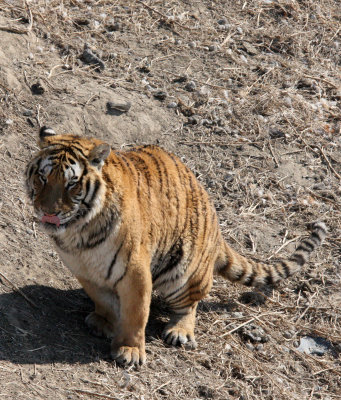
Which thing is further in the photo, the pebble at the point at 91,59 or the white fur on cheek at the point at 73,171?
the pebble at the point at 91,59

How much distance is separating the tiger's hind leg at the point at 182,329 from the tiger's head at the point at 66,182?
1.46m

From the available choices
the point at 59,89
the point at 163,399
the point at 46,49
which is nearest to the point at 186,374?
the point at 163,399

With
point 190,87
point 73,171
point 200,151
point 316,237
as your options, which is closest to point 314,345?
point 316,237

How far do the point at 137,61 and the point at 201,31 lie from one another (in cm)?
129

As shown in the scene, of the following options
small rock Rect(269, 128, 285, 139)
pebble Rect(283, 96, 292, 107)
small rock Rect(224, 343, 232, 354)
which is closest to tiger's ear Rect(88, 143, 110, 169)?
small rock Rect(224, 343, 232, 354)

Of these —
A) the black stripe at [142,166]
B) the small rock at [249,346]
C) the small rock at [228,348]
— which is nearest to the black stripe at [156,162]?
the black stripe at [142,166]

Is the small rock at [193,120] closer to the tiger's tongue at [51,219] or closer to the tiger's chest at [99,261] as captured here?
the tiger's chest at [99,261]

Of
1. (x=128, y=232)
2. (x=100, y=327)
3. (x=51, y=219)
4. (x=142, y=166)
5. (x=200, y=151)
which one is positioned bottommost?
(x=100, y=327)

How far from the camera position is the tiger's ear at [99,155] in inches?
190

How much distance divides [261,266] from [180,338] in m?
1.16

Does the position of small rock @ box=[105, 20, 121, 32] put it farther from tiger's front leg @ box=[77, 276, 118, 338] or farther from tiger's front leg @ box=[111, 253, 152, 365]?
tiger's front leg @ box=[111, 253, 152, 365]

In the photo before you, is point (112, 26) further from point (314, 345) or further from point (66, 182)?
point (314, 345)

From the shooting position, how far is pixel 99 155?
486cm

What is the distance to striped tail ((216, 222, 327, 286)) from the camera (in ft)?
20.6
